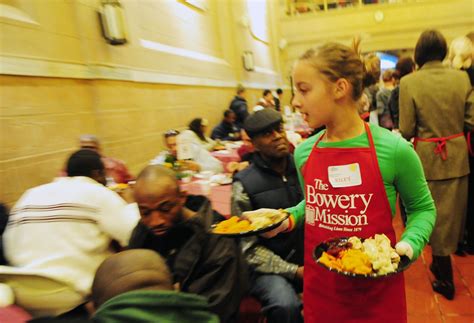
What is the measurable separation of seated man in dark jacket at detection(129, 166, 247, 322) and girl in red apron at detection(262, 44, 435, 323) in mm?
457

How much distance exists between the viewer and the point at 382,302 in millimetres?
1357

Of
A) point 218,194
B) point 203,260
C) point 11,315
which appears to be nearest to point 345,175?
point 203,260

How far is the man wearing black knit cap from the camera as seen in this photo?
1.83m

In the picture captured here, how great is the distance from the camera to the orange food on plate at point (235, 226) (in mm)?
1544

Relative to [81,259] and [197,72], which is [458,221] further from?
[197,72]

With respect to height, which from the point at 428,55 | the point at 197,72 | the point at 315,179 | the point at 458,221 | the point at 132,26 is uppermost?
the point at 132,26

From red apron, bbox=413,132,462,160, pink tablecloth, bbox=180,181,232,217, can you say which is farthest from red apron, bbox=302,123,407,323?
red apron, bbox=413,132,462,160

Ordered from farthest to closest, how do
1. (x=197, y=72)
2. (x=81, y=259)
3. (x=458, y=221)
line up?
(x=197, y=72) < (x=458, y=221) < (x=81, y=259)

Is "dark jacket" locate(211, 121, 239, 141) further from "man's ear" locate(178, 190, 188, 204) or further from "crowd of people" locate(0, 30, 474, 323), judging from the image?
"man's ear" locate(178, 190, 188, 204)

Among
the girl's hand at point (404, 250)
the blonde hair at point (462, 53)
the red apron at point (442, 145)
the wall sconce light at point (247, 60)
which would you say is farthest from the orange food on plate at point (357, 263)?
the wall sconce light at point (247, 60)

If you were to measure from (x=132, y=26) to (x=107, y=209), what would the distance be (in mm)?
4477

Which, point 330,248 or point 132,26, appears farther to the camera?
point 132,26

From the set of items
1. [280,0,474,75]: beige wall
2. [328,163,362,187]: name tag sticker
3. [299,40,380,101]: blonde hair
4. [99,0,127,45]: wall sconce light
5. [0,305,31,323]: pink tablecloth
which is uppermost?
[280,0,474,75]: beige wall

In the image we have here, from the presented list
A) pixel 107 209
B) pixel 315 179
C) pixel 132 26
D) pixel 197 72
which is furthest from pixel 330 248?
pixel 197 72
